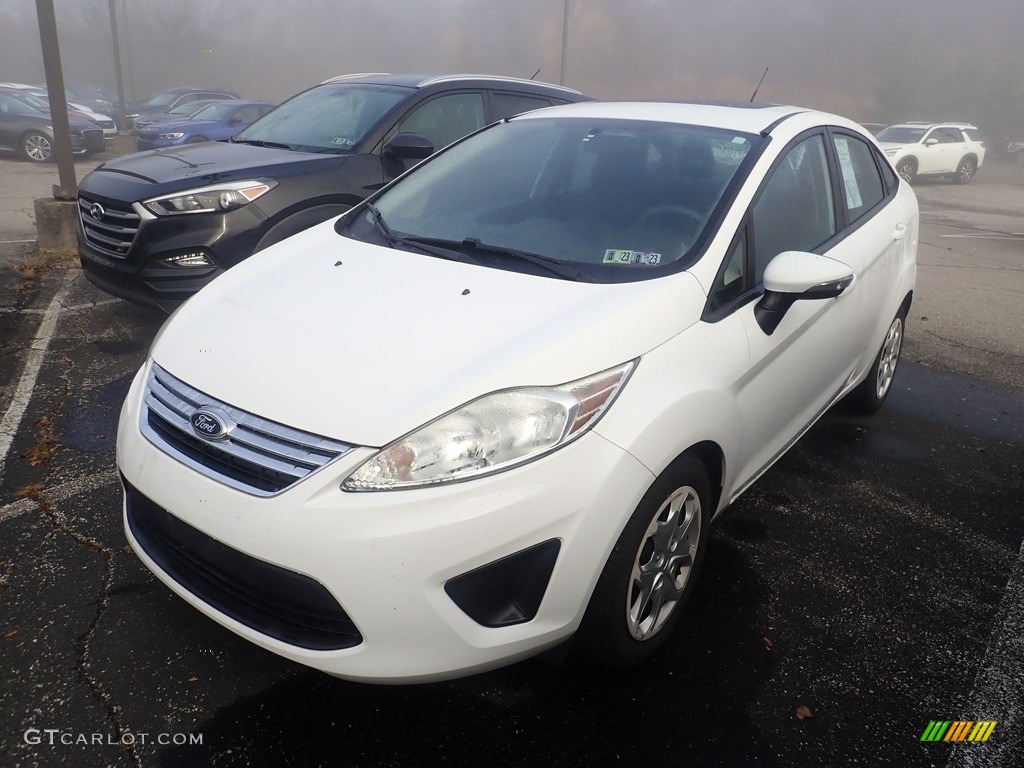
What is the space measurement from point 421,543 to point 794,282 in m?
1.48

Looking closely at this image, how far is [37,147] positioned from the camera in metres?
16.2

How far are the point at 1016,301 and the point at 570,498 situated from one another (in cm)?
721

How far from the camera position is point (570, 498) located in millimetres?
1930

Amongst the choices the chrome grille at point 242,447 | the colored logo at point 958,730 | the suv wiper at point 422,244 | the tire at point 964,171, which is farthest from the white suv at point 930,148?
the chrome grille at point 242,447

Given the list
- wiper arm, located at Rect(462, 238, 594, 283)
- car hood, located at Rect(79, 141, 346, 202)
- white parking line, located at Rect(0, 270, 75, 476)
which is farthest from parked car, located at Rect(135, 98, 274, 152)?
wiper arm, located at Rect(462, 238, 594, 283)

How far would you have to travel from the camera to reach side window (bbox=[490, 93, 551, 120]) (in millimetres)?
5938

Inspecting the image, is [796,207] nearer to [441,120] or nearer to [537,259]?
[537,259]

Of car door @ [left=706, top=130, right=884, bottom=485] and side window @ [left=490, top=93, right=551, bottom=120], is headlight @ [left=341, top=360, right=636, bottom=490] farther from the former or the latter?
side window @ [left=490, top=93, right=551, bottom=120]

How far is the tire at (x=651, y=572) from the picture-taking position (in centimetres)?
210

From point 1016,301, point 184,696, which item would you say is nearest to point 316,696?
Result: point 184,696

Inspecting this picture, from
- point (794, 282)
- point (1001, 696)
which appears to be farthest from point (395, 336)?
point (1001, 696)

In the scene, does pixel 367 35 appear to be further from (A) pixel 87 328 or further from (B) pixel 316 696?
(B) pixel 316 696

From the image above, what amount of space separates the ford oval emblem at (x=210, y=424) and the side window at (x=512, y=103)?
438 centimetres

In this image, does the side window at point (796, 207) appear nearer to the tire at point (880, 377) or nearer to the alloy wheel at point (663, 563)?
the alloy wheel at point (663, 563)
